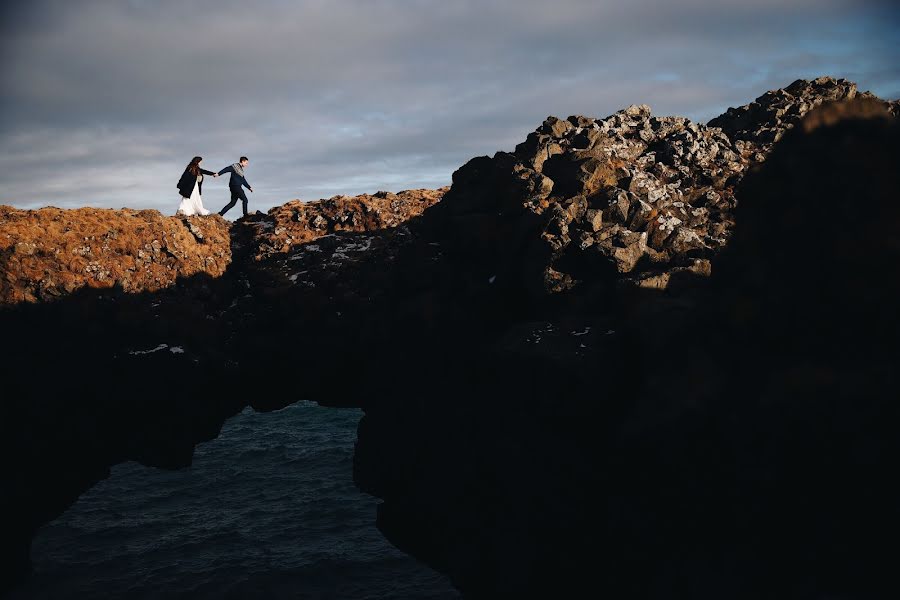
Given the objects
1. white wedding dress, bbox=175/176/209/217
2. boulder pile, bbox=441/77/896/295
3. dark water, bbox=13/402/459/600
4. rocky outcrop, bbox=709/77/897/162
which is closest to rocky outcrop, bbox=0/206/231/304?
white wedding dress, bbox=175/176/209/217

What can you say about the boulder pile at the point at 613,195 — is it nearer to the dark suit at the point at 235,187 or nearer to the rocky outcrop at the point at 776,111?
the rocky outcrop at the point at 776,111

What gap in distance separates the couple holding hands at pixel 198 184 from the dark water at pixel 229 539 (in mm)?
23135

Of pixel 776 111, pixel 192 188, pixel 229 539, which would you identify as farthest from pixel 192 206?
pixel 776 111

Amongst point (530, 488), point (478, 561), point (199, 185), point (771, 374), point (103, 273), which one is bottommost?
point (478, 561)

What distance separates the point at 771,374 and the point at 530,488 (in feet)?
31.6

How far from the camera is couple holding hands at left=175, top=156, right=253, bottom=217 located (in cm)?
3328

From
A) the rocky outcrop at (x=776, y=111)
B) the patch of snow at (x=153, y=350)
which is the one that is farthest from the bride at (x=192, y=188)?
the rocky outcrop at (x=776, y=111)

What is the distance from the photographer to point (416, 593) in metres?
33.0

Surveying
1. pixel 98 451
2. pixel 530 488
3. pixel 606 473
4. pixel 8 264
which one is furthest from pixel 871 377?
pixel 8 264

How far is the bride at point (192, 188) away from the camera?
33.2 m

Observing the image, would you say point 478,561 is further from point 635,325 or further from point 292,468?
point 292,468

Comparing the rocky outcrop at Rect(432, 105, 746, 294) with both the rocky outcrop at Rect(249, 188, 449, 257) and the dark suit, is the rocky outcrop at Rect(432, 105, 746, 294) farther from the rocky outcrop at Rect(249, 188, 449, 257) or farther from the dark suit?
the dark suit

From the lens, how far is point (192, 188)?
34.0m

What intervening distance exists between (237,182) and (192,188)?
295 centimetres
